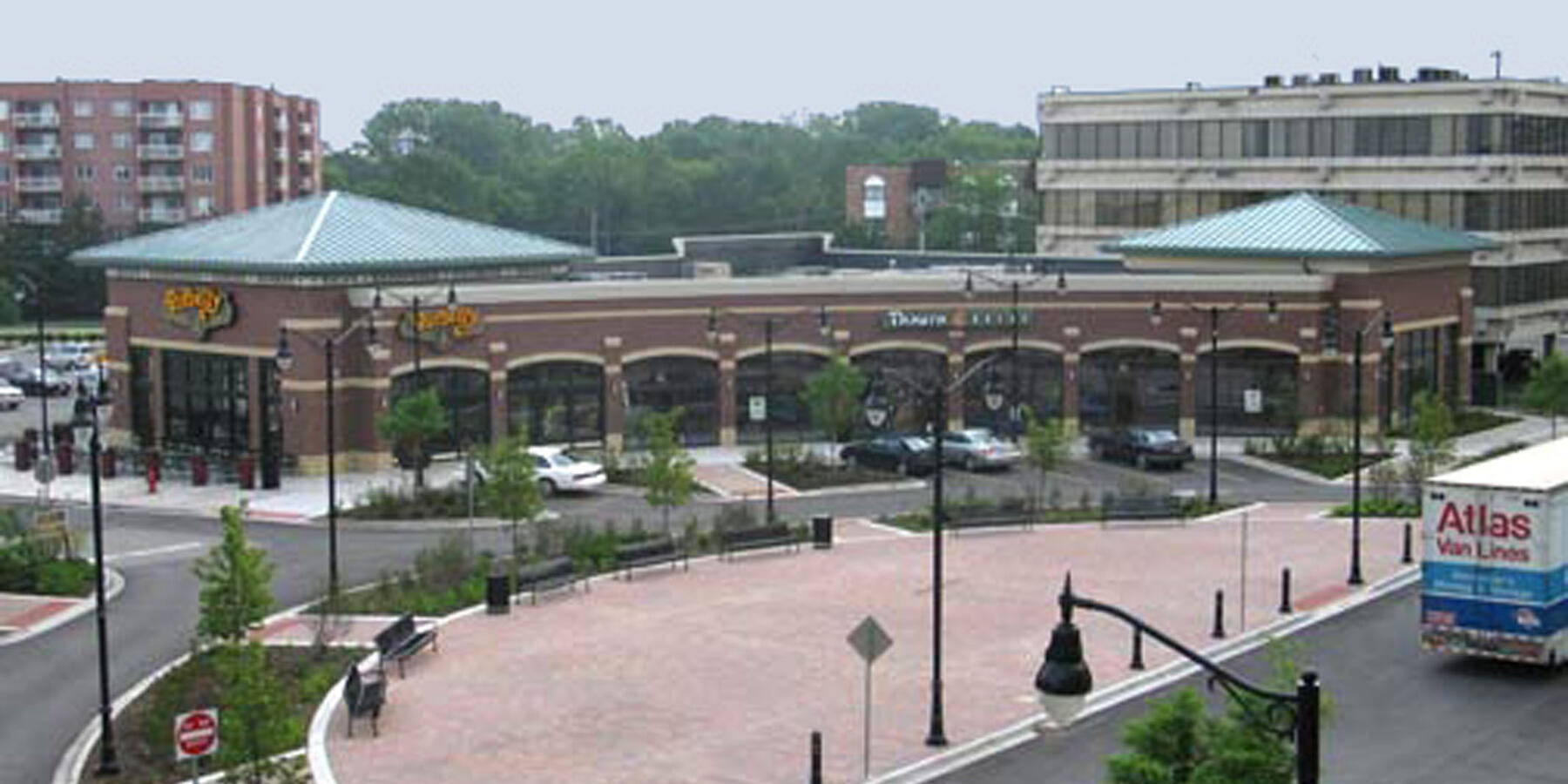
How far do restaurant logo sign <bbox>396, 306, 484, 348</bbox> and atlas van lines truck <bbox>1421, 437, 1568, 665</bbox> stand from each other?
32857 mm

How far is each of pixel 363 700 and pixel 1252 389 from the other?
42491 millimetres

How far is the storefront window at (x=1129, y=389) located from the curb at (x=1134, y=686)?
912 inches

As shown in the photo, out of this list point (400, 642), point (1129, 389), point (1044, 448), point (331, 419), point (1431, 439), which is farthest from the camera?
point (1129, 389)

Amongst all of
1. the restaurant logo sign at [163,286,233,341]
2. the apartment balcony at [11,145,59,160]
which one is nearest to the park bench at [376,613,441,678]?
the restaurant logo sign at [163,286,233,341]

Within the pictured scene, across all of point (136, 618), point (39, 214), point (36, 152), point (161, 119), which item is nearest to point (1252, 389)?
point (136, 618)

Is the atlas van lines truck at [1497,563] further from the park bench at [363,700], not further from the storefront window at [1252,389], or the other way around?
the storefront window at [1252,389]

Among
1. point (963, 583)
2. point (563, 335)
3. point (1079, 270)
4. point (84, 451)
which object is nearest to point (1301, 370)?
point (1079, 270)

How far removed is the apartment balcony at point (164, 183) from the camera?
4828 inches

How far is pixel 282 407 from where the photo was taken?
187ft

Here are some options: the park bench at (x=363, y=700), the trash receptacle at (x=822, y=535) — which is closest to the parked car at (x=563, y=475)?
the trash receptacle at (x=822, y=535)

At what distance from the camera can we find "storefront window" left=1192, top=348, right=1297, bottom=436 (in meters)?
64.3

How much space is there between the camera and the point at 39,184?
123 meters

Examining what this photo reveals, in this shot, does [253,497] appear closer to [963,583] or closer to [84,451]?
[84,451]

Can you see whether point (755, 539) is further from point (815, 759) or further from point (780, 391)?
point (780, 391)
